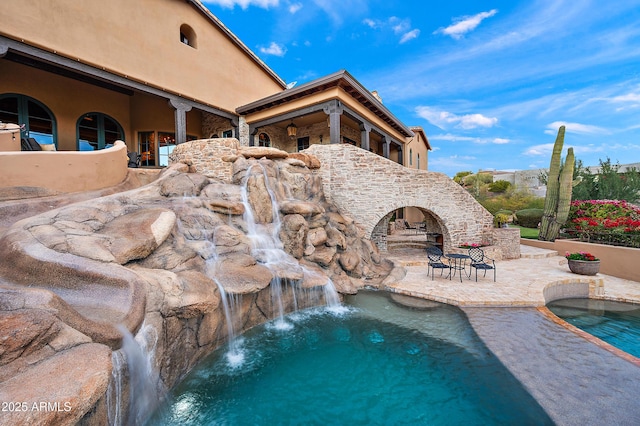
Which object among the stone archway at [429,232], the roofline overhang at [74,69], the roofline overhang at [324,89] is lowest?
the stone archway at [429,232]

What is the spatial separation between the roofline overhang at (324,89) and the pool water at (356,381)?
10.5 m

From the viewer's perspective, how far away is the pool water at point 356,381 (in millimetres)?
3492

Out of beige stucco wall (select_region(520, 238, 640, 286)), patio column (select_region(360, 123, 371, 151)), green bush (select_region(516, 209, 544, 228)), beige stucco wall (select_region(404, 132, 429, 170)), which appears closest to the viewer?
beige stucco wall (select_region(520, 238, 640, 286))

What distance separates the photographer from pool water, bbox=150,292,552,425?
3.49 meters

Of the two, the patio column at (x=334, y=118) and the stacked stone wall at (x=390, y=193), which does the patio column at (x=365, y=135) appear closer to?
the patio column at (x=334, y=118)

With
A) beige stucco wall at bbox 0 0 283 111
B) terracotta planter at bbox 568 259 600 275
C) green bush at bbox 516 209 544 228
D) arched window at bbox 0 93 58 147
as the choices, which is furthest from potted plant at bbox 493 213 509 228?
arched window at bbox 0 93 58 147

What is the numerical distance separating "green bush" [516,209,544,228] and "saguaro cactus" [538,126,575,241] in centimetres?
594

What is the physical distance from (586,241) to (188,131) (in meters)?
21.2

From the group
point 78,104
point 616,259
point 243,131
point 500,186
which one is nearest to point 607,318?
point 616,259

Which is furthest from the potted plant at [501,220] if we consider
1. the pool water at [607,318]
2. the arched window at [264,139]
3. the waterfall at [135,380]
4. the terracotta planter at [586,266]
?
the waterfall at [135,380]

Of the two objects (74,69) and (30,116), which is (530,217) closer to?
(74,69)

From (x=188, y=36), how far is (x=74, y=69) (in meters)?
5.99

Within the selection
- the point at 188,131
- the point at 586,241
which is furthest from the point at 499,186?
the point at 188,131

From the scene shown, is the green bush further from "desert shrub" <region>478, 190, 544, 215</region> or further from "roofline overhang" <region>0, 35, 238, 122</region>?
"roofline overhang" <region>0, 35, 238, 122</region>
